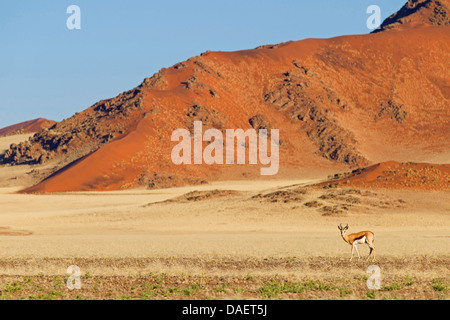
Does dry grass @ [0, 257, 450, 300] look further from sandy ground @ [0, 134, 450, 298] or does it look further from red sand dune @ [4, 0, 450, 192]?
red sand dune @ [4, 0, 450, 192]

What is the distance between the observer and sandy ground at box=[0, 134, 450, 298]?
25.4 metres

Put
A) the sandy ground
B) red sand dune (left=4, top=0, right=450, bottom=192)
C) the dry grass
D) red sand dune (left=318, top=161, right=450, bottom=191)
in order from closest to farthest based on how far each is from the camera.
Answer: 1. the dry grass
2. the sandy ground
3. red sand dune (left=318, top=161, right=450, bottom=191)
4. red sand dune (left=4, top=0, right=450, bottom=192)

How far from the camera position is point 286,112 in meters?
134

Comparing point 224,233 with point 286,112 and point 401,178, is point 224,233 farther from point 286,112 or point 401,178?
point 286,112

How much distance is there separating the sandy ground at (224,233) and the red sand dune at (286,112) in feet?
87.9

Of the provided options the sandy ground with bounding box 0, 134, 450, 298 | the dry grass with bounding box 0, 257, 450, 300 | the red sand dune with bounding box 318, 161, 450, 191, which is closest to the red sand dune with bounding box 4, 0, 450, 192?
the sandy ground with bounding box 0, 134, 450, 298

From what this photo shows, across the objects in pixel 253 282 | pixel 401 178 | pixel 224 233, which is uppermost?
pixel 401 178

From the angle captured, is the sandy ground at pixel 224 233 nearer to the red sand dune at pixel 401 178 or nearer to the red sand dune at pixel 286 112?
the red sand dune at pixel 401 178

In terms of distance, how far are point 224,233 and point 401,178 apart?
1010 inches

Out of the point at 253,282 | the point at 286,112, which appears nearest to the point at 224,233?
the point at 253,282

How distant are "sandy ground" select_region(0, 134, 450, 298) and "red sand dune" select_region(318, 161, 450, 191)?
211 cm

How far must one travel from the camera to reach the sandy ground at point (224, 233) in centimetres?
2544

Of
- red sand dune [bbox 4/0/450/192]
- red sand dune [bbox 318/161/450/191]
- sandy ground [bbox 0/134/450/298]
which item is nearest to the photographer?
sandy ground [bbox 0/134/450/298]

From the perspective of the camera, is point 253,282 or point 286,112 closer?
point 253,282
